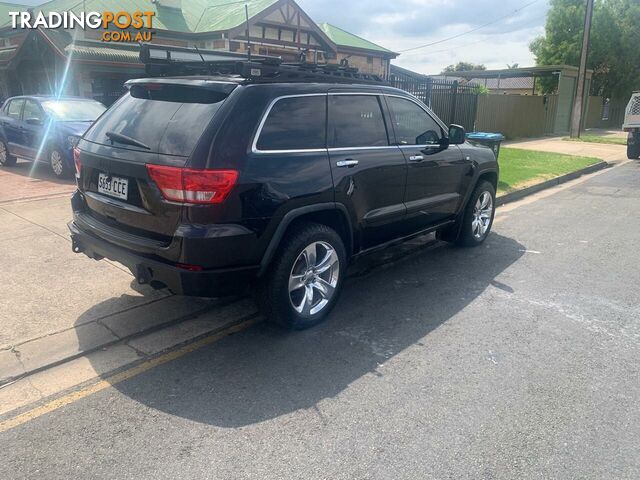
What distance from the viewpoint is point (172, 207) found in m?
3.37

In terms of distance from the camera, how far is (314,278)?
4.15 m

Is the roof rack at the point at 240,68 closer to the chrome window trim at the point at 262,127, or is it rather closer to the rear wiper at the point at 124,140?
the chrome window trim at the point at 262,127

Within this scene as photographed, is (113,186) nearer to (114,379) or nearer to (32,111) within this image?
(114,379)

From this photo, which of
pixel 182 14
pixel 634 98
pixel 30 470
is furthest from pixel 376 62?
pixel 30 470

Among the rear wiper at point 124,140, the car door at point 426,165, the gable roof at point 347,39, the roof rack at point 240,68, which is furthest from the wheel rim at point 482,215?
the gable roof at point 347,39

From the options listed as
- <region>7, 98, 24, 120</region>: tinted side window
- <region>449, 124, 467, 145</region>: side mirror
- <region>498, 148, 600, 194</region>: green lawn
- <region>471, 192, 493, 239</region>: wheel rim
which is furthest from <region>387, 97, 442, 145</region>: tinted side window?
<region>7, 98, 24, 120</region>: tinted side window

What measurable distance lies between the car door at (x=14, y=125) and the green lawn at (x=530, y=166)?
31.9 feet

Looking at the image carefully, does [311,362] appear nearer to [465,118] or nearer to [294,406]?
[294,406]

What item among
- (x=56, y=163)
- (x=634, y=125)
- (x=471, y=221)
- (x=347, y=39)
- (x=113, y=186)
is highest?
(x=347, y=39)

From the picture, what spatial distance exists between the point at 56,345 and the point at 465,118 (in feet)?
52.5

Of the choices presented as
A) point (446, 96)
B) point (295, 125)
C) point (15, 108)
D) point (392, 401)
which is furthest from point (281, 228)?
point (446, 96)

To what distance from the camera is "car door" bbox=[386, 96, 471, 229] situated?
496 centimetres

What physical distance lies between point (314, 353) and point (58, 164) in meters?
8.26

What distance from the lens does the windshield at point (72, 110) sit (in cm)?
1032
